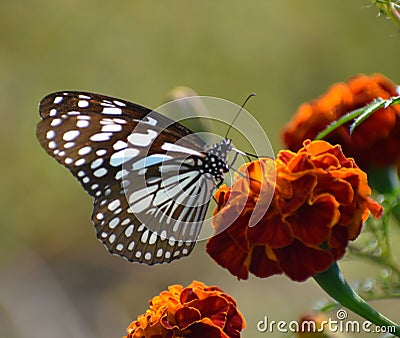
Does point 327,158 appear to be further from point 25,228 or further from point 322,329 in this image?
point 25,228

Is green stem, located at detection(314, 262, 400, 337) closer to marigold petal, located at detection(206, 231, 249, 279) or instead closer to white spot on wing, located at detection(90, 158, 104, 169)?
marigold petal, located at detection(206, 231, 249, 279)

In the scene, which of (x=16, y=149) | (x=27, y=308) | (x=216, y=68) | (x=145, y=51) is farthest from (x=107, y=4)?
(x=27, y=308)

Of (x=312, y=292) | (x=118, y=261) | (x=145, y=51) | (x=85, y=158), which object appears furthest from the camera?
(x=145, y=51)

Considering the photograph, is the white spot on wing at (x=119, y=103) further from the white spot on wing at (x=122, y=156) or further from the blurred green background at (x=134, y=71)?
the blurred green background at (x=134, y=71)

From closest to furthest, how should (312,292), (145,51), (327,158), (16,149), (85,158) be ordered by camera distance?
(327,158), (85,158), (312,292), (16,149), (145,51)

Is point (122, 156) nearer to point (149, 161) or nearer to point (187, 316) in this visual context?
point (149, 161)

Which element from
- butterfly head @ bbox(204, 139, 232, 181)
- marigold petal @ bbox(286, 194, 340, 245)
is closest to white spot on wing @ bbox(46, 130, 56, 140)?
butterfly head @ bbox(204, 139, 232, 181)

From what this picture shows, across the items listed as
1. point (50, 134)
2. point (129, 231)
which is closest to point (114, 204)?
point (129, 231)
